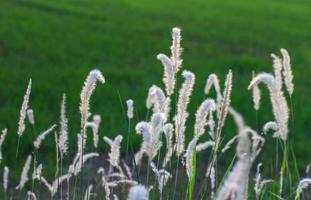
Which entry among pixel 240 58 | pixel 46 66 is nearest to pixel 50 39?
pixel 46 66

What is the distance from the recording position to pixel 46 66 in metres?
11.2

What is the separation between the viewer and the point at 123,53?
13.5 metres

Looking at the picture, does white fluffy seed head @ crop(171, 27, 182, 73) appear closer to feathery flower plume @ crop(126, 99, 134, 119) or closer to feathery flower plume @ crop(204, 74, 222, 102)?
feathery flower plume @ crop(126, 99, 134, 119)

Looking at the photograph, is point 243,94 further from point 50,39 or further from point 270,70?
point 50,39

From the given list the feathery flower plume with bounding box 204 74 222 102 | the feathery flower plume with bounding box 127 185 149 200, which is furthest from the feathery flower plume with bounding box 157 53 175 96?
the feathery flower plume with bounding box 127 185 149 200

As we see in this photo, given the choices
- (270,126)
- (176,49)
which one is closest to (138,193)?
(176,49)

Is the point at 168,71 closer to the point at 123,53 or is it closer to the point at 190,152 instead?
the point at 190,152

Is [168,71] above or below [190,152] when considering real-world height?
above

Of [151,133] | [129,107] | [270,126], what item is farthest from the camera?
[270,126]

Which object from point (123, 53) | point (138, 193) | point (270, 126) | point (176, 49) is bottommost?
point (138, 193)

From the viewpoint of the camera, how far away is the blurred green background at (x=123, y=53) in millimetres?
8227

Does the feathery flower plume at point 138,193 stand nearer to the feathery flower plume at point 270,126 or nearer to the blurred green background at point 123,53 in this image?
the feathery flower plume at point 270,126

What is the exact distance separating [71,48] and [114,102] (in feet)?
15.2

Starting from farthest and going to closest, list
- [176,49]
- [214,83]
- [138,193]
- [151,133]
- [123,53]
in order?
1. [123,53]
2. [214,83]
3. [176,49]
4. [151,133]
5. [138,193]
